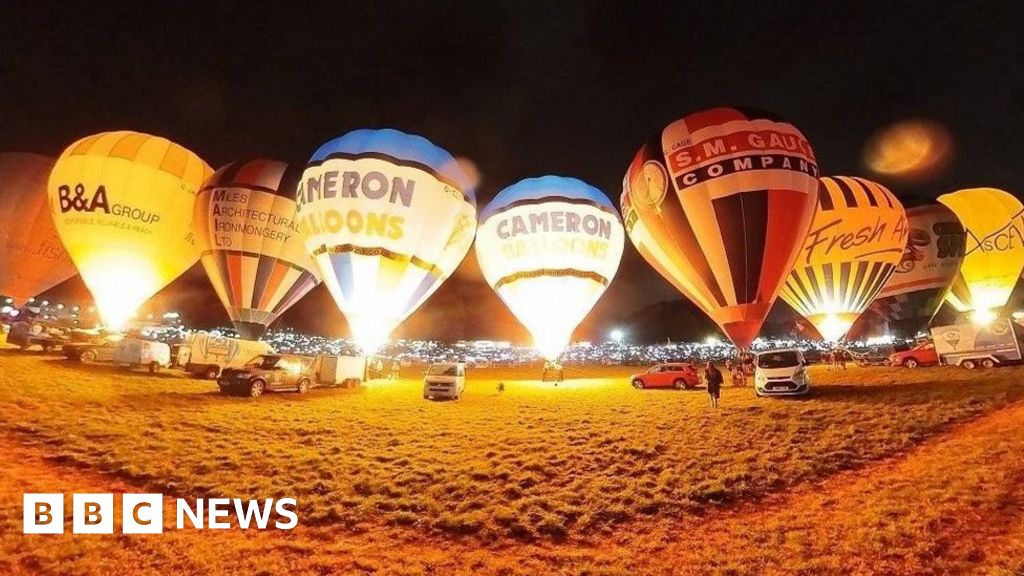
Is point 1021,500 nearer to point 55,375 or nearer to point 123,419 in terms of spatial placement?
point 123,419

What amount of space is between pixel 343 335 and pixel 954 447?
121 meters

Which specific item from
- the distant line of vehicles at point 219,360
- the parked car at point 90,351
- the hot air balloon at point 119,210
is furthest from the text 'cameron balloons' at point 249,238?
the parked car at point 90,351

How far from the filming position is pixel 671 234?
51.8 ft

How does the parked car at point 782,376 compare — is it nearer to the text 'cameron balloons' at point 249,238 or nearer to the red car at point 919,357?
the red car at point 919,357

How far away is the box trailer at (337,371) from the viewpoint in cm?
2092

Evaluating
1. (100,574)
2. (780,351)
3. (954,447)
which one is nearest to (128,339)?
(100,574)

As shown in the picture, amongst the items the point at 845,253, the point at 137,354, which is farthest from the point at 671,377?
the point at 137,354

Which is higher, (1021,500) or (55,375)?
(55,375)

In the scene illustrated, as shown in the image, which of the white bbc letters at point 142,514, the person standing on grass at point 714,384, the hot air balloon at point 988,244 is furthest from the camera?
the hot air balloon at point 988,244

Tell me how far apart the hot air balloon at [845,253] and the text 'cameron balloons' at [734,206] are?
450 centimetres

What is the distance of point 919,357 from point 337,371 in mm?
26134

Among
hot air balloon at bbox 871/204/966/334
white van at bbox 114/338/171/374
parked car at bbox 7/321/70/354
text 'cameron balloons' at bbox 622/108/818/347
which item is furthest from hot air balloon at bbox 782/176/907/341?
parked car at bbox 7/321/70/354

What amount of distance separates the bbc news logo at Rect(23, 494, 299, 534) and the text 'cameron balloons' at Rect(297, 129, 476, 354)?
7.71 m

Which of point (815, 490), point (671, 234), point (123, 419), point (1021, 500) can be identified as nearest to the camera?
point (1021, 500)
